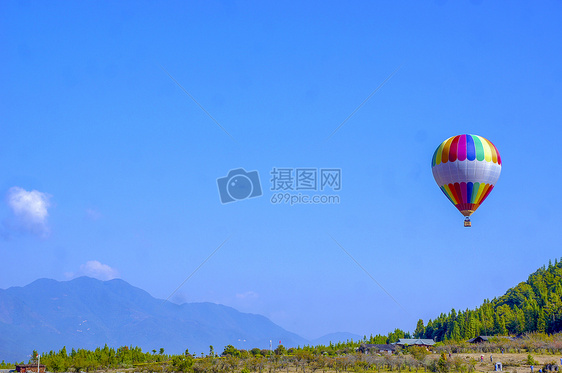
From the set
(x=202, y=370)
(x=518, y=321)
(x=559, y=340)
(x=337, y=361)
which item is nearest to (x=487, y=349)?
(x=559, y=340)

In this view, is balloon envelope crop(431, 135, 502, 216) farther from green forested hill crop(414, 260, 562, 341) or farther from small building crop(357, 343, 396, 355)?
green forested hill crop(414, 260, 562, 341)

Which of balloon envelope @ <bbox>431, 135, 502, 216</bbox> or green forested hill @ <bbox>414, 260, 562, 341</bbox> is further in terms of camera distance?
green forested hill @ <bbox>414, 260, 562, 341</bbox>

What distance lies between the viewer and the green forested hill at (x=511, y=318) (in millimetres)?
113000

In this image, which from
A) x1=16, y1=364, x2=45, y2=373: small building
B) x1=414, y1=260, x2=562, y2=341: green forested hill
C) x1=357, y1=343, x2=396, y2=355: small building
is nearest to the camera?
x1=16, y1=364, x2=45, y2=373: small building

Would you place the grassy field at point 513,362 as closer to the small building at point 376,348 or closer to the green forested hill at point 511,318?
the small building at point 376,348

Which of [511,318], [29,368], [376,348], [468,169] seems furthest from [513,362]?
[511,318]

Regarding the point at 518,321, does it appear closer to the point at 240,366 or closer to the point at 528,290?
the point at 528,290

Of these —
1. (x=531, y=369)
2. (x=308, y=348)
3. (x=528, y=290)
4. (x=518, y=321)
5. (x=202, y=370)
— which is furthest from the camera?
(x=528, y=290)

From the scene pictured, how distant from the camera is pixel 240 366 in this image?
7300cm

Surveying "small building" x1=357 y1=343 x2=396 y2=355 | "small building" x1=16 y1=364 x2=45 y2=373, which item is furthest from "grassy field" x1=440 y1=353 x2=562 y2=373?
"small building" x1=16 y1=364 x2=45 y2=373

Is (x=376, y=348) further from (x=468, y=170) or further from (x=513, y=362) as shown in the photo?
(x=468, y=170)

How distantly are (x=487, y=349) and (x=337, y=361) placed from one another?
87.7 ft

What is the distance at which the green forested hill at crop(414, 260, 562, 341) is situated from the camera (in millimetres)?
113000

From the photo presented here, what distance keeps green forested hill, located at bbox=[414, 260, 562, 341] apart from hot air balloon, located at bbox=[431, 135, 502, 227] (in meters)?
57.9
